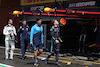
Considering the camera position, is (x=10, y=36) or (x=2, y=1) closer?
(x=10, y=36)

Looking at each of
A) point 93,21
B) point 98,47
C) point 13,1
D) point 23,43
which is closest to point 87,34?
point 93,21

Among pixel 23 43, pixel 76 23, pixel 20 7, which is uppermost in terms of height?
pixel 20 7

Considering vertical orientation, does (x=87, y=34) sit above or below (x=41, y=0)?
below

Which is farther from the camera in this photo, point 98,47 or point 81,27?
point 81,27

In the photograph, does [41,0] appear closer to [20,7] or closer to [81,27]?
[20,7]

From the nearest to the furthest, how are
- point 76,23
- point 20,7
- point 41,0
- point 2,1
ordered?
point 76,23
point 41,0
point 20,7
point 2,1

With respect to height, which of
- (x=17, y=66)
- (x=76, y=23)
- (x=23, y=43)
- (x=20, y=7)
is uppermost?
(x=20, y=7)

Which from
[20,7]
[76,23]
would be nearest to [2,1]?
[20,7]

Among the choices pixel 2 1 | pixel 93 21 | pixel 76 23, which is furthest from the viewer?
pixel 2 1

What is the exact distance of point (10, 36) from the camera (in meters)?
7.39

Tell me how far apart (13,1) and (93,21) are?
22.7ft

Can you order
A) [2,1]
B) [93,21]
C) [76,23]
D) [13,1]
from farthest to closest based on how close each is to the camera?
[2,1] → [13,1] → [76,23] → [93,21]

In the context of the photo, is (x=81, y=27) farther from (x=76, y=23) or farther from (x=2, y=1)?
(x=2, y=1)

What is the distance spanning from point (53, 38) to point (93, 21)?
13.5ft
